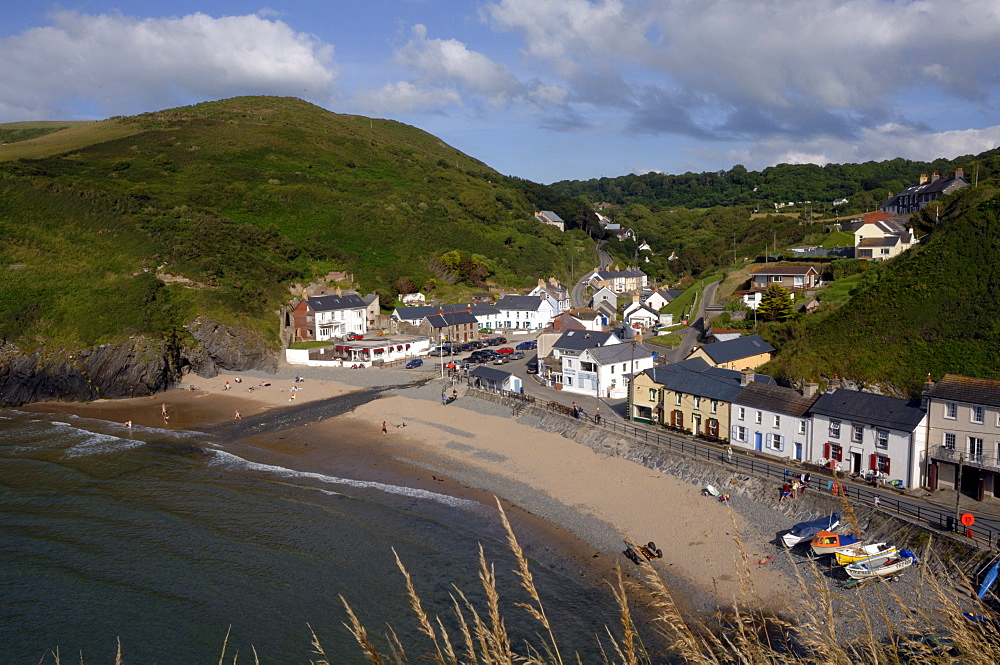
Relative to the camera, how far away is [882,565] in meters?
19.7

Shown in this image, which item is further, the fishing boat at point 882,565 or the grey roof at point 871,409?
the grey roof at point 871,409

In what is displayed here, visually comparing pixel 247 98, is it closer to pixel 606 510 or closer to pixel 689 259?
pixel 689 259

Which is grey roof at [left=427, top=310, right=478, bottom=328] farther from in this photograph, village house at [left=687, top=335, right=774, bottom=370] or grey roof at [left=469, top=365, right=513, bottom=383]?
village house at [left=687, top=335, right=774, bottom=370]

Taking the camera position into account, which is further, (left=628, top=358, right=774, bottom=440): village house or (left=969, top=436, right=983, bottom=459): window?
(left=628, top=358, right=774, bottom=440): village house

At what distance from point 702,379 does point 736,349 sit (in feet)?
22.5

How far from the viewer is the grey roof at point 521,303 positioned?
73500 millimetres

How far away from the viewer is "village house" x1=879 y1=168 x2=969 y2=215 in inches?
2582

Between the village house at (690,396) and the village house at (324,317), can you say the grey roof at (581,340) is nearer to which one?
the village house at (690,396)

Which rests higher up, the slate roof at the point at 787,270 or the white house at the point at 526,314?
the slate roof at the point at 787,270

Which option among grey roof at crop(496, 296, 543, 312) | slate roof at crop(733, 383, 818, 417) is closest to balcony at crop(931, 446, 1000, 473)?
slate roof at crop(733, 383, 818, 417)

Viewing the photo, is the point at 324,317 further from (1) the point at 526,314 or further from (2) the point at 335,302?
(1) the point at 526,314

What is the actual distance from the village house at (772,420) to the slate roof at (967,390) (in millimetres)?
5010

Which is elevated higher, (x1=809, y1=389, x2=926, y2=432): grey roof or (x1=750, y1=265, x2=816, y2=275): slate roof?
(x1=750, y1=265, x2=816, y2=275): slate roof

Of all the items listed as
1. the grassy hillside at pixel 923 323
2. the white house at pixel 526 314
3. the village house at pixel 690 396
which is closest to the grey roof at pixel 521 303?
the white house at pixel 526 314
